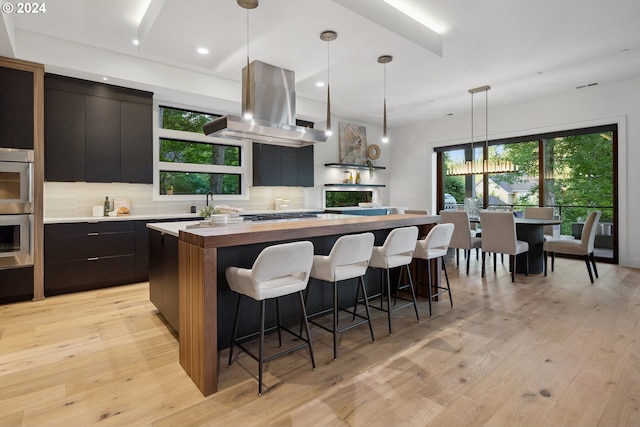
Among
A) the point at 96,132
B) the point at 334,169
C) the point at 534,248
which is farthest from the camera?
the point at 334,169

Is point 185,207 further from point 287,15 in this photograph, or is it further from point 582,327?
point 582,327

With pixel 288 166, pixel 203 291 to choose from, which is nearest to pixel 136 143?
pixel 288 166

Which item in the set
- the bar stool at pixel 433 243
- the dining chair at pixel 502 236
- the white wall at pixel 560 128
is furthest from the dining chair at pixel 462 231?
the white wall at pixel 560 128

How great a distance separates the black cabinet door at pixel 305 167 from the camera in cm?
664

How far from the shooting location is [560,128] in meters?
6.11

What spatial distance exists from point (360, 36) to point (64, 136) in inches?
149

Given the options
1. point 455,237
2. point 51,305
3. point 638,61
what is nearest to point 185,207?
point 51,305

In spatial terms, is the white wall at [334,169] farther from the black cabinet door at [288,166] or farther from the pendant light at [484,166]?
the pendant light at [484,166]

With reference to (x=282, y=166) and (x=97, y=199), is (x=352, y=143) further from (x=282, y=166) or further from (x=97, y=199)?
(x=97, y=199)

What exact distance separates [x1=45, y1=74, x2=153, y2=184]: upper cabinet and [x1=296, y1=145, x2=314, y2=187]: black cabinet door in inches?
108

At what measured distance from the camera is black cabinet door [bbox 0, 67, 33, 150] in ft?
12.0

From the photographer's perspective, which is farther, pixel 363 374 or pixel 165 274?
pixel 165 274

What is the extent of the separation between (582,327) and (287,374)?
2.73 metres

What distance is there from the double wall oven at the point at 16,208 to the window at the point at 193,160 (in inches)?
64.2
